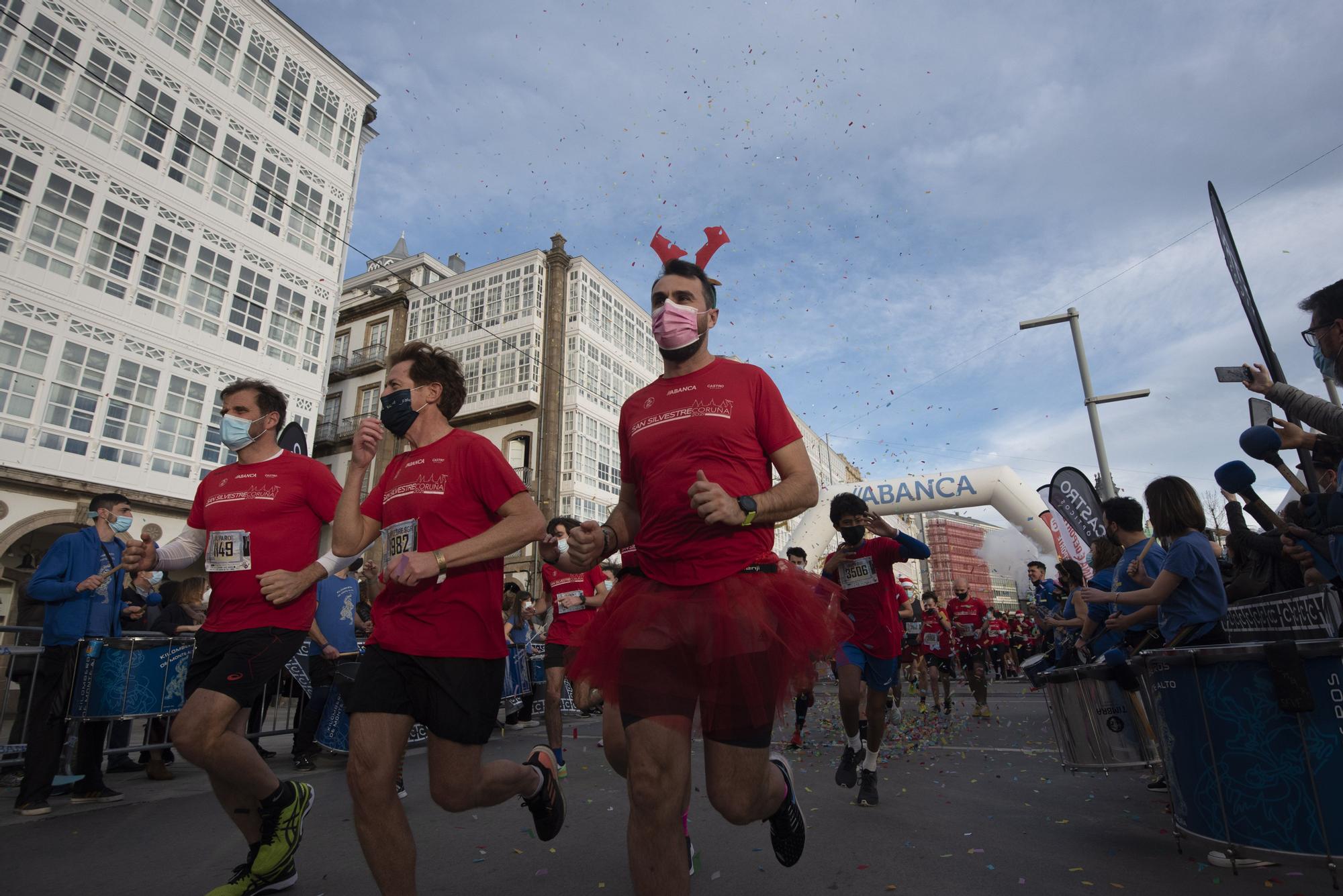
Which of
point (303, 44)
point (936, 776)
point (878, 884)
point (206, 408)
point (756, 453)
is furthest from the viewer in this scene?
point (303, 44)

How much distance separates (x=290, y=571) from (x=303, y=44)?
25596 millimetres

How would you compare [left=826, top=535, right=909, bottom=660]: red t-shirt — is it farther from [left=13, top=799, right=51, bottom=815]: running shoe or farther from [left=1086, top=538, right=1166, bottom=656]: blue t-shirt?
[left=13, top=799, right=51, bottom=815]: running shoe

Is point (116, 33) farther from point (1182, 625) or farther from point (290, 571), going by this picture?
point (1182, 625)

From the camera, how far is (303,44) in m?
23.1

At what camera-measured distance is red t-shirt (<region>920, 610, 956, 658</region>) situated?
37.5 feet

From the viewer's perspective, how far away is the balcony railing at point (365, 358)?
120 ft

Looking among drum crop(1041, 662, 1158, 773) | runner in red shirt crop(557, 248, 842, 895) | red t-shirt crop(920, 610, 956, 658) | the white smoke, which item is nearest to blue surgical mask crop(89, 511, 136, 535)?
runner in red shirt crop(557, 248, 842, 895)

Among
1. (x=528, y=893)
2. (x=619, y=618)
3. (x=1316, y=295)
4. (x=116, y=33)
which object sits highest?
(x=116, y=33)

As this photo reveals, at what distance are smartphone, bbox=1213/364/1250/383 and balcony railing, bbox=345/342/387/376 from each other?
37.1 m

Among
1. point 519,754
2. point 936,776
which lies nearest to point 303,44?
point 519,754

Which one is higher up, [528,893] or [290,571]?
[290,571]

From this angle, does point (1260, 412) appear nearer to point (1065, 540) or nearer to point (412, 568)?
point (412, 568)

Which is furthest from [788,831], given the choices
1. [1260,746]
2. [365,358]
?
[365,358]

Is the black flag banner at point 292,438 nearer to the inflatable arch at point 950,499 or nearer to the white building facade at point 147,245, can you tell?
the white building facade at point 147,245
